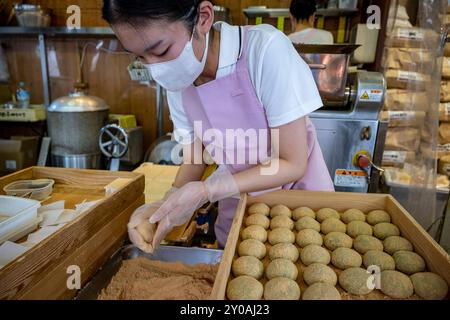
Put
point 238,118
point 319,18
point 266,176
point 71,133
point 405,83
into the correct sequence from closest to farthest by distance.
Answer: point 266,176, point 238,118, point 405,83, point 71,133, point 319,18

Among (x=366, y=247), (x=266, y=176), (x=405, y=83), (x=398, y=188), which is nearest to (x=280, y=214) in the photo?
(x=266, y=176)

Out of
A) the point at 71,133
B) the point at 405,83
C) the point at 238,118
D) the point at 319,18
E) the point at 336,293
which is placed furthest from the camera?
the point at 319,18

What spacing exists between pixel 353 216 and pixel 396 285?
309 mm

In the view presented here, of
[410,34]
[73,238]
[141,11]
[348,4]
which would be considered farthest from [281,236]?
[348,4]

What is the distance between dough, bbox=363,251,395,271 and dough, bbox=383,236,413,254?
34 millimetres

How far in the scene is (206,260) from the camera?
Answer: 99cm

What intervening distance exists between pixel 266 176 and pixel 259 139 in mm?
183

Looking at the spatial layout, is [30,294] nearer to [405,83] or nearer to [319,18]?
[405,83]

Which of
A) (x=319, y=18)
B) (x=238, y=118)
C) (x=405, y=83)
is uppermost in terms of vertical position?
(x=319, y=18)

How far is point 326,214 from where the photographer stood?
0.99m

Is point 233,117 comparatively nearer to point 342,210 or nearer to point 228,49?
point 228,49

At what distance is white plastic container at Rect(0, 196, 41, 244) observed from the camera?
86cm

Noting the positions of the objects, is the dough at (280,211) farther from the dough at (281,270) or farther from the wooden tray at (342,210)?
the dough at (281,270)

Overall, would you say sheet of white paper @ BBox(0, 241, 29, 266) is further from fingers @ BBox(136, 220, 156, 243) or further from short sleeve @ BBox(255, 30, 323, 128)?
short sleeve @ BBox(255, 30, 323, 128)
